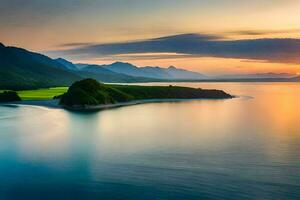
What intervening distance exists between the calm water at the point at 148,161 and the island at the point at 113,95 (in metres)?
44.5

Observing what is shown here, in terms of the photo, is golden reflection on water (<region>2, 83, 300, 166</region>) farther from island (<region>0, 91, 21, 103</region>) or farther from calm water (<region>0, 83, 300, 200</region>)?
island (<region>0, 91, 21, 103</region>)

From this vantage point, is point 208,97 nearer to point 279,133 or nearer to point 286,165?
point 279,133

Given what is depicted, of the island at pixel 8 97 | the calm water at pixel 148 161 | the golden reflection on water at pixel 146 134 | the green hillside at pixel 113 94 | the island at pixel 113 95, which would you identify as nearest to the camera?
the calm water at pixel 148 161

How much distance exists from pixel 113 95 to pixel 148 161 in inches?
4004

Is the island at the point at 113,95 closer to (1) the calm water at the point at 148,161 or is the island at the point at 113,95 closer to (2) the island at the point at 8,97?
(2) the island at the point at 8,97

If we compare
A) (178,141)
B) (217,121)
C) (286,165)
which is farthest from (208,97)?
(286,165)

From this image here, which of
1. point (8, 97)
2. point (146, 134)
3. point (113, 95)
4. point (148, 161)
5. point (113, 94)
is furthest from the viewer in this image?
point (113, 94)

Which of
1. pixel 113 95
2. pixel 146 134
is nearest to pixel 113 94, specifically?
pixel 113 95

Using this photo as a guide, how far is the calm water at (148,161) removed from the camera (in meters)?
31.6

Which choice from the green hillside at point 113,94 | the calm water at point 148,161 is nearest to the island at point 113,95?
the green hillside at point 113,94

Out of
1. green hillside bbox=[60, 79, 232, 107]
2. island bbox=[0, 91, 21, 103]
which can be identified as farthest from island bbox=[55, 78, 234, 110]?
island bbox=[0, 91, 21, 103]

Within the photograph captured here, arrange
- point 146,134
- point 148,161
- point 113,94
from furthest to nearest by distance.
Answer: point 113,94 < point 146,134 < point 148,161

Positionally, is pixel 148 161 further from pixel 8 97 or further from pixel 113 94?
pixel 8 97

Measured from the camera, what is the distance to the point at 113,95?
142875 mm
